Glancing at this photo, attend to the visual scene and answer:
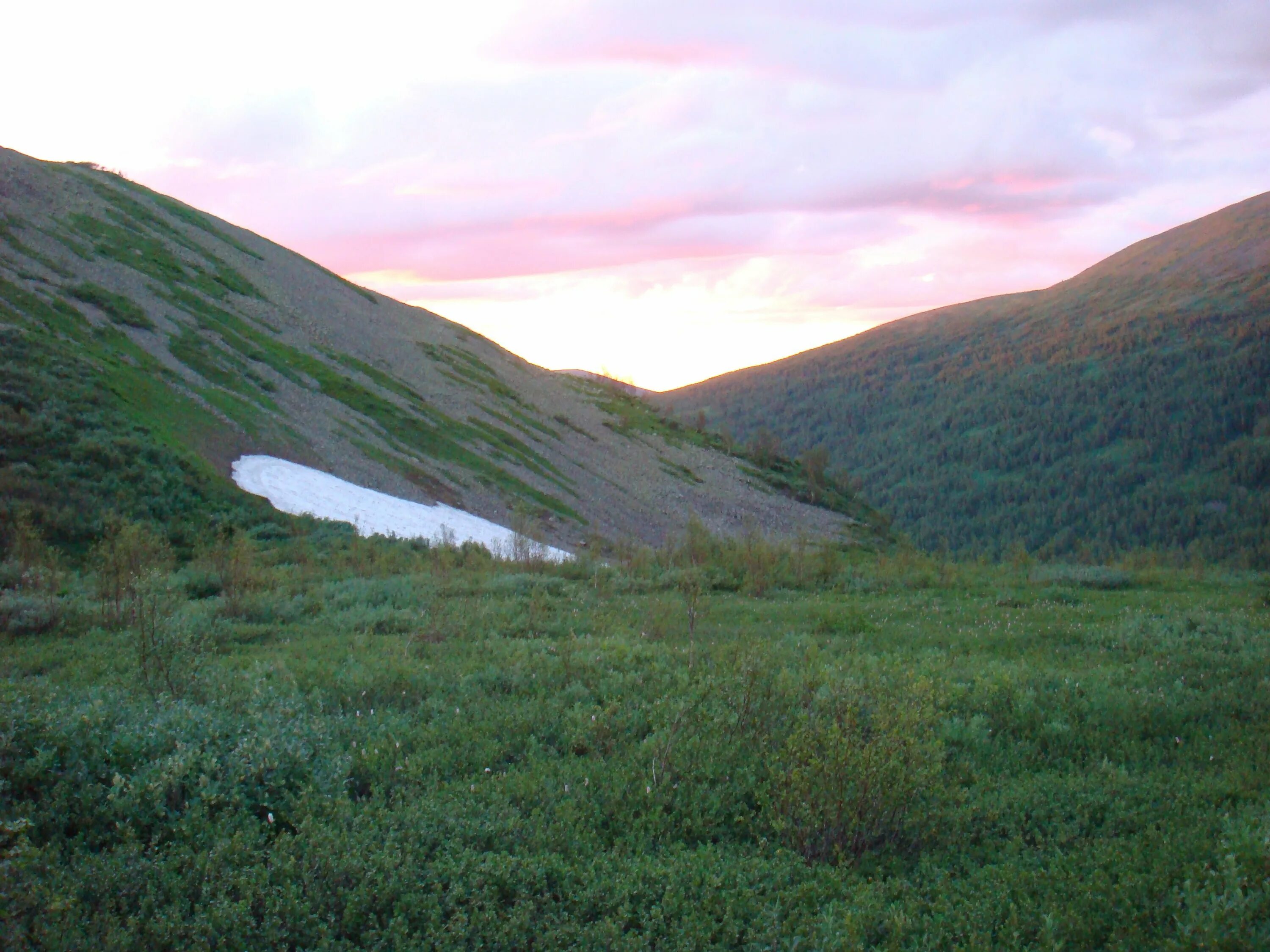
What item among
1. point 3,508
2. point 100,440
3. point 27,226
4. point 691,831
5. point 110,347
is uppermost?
point 27,226

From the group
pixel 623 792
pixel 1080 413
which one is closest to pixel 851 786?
pixel 623 792

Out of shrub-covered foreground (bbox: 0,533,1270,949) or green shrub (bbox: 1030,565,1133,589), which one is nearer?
shrub-covered foreground (bbox: 0,533,1270,949)

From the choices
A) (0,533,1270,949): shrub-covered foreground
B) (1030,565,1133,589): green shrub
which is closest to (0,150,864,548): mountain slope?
(1030,565,1133,589): green shrub

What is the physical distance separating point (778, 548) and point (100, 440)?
566 inches

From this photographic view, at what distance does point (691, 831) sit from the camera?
4.62 metres

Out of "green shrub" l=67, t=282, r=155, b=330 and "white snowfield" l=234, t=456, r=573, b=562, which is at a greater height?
"green shrub" l=67, t=282, r=155, b=330

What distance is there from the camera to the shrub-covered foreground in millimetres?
3521

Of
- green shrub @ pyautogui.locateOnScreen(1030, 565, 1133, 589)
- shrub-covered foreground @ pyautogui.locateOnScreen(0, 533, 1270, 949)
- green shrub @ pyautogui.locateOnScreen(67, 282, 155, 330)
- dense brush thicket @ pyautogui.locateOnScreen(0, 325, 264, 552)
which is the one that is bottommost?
green shrub @ pyautogui.locateOnScreen(1030, 565, 1133, 589)

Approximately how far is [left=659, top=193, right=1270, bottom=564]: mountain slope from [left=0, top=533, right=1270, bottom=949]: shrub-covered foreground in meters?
51.0

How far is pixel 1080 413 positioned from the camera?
416ft

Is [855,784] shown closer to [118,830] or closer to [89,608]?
[118,830]

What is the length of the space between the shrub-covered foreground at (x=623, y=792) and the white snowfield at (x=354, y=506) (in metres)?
12.9

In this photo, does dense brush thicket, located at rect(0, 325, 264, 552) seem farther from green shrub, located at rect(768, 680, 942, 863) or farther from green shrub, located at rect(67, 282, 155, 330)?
green shrub, located at rect(768, 680, 942, 863)

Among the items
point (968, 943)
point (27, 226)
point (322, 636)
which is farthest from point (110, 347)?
point (968, 943)
